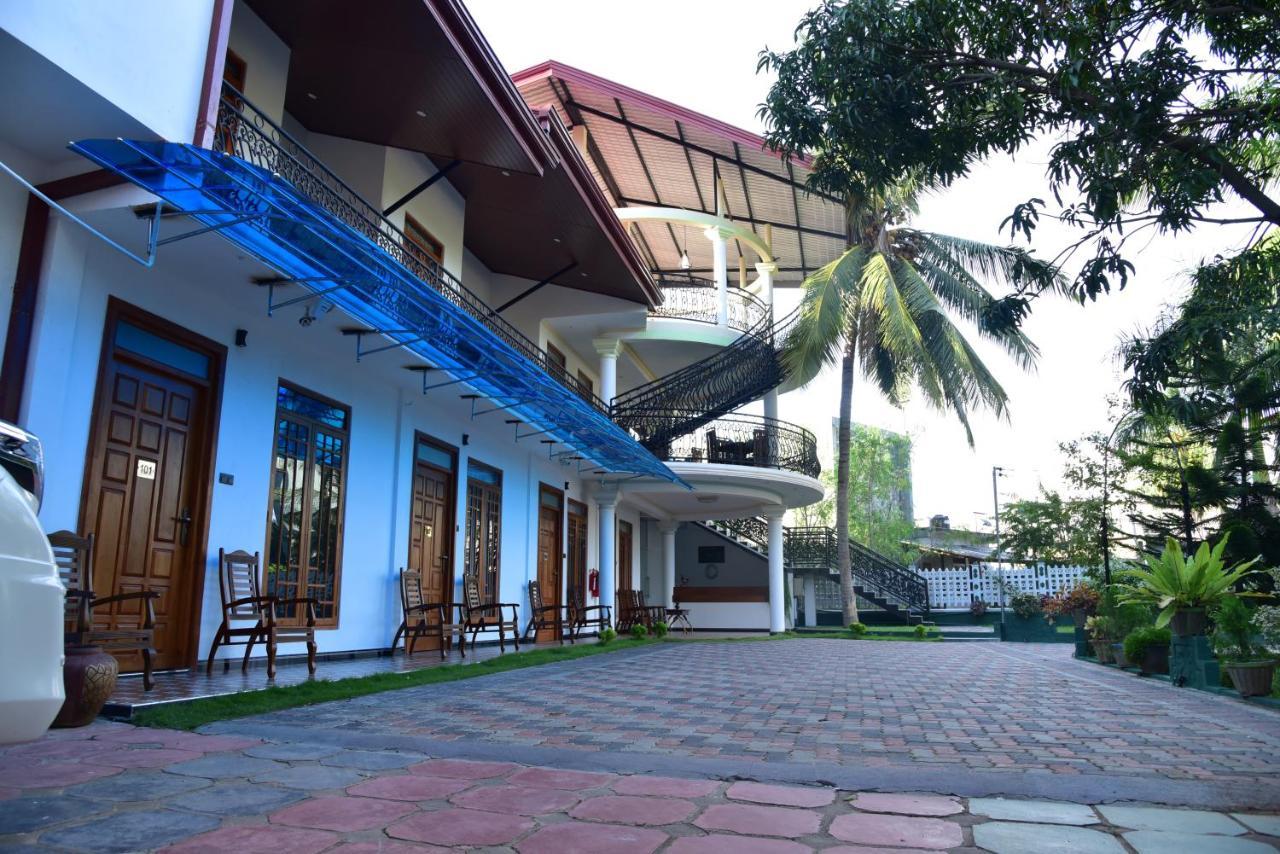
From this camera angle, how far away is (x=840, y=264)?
18.9 m

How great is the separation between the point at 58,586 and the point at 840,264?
18061mm

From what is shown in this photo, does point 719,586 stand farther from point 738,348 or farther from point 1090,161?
point 1090,161

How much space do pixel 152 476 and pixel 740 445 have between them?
43.4ft

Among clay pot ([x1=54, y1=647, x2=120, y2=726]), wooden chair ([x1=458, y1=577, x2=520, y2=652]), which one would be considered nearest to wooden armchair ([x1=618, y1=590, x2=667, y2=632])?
wooden chair ([x1=458, y1=577, x2=520, y2=652])

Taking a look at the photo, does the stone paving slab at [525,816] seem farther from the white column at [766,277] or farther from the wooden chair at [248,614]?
the white column at [766,277]

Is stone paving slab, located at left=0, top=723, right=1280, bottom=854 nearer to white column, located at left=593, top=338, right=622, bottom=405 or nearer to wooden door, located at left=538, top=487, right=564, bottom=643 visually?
wooden door, located at left=538, top=487, right=564, bottom=643

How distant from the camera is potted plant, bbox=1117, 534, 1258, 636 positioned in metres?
8.54

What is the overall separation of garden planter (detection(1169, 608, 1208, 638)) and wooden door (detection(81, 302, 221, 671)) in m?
9.39

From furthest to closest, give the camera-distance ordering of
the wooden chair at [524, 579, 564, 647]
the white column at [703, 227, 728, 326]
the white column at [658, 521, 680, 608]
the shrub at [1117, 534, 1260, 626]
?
the white column at [658, 521, 680, 608]
the white column at [703, 227, 728, 326]
the wooden chair at [524, 579, 564, 647]
the shrub at [1117, 534, 1260, 626]

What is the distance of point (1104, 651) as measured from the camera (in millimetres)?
11547

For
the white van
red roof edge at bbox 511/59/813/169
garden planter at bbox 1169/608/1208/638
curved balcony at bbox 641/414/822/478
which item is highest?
red roof edge at bbox 511/59/813/169

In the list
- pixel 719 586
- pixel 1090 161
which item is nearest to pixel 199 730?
pixel 1090 161

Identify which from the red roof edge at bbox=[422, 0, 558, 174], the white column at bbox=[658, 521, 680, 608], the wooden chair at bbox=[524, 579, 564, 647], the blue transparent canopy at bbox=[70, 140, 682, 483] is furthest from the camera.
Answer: the white column at bbox=[658, 521, 680, 608]

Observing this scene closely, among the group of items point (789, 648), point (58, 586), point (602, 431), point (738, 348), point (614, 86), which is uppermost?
point (614, 86)
